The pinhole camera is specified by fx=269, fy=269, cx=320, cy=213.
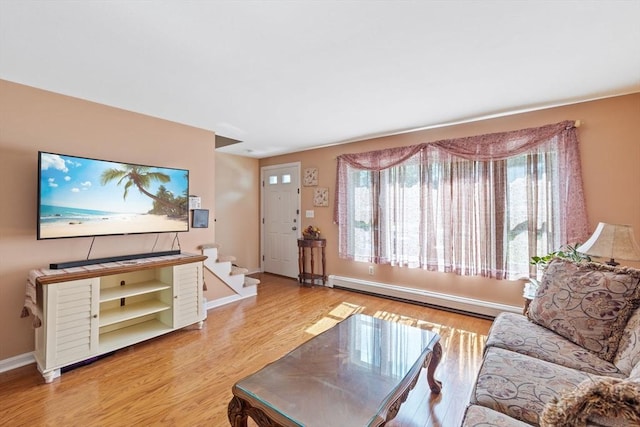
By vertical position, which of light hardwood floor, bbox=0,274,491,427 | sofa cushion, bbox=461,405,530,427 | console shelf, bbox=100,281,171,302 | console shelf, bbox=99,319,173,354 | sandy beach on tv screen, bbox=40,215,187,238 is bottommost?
light hardwood floor, bbox=0,274,491,427

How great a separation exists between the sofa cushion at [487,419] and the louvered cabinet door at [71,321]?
2635 mm

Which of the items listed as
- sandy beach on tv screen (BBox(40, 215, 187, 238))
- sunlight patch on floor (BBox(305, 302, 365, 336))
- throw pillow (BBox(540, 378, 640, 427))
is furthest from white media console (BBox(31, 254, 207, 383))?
throw pillow (BBox(540, 378, 640, 427))

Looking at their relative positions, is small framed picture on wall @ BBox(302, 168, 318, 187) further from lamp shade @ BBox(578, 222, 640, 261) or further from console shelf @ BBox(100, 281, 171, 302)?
lamp shade @ BBox(578, 222, 640, 261)

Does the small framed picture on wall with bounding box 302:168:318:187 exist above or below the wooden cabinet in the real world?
above

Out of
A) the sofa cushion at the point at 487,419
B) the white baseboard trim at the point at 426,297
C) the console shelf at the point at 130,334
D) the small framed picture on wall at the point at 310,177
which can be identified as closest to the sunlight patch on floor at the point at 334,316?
the white baseboard trim at the point at 426,297

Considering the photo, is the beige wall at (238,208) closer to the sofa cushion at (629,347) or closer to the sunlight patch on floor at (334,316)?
the sunlight patch on floor at (334,316)

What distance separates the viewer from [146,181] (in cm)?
274

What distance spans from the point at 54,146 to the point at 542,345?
394cm

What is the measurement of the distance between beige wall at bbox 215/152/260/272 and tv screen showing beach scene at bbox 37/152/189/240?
175 centimetres

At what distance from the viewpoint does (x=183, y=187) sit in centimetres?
301

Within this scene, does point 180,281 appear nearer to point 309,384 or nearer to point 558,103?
point 309,384

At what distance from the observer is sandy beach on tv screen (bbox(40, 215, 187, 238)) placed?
2213mm

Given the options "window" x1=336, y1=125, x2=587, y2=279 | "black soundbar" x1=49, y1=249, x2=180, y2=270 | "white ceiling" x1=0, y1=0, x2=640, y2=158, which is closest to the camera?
"white ceiling" x1=0, y1=0, x2=640, y2=158

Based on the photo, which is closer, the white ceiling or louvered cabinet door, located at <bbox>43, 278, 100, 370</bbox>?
the white ceiling
